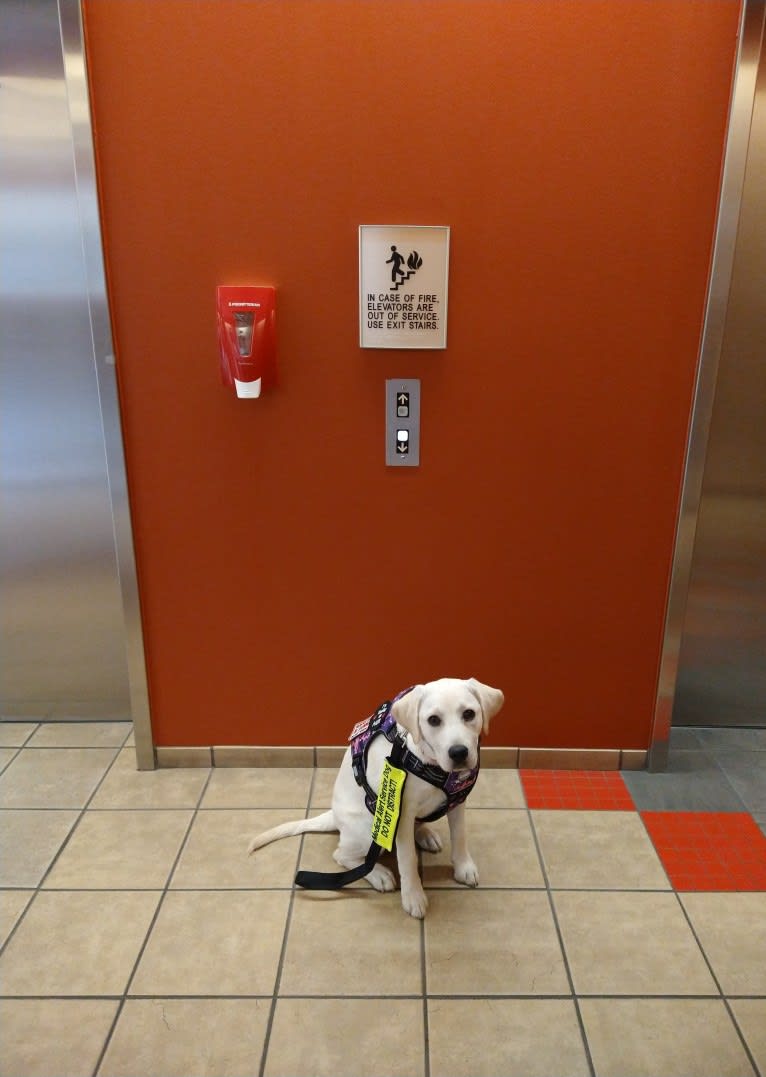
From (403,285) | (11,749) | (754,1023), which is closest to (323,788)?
(11,749)

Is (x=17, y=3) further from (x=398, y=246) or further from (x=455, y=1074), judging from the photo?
(x=455, y=1074)

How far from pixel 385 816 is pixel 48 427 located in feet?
6.01

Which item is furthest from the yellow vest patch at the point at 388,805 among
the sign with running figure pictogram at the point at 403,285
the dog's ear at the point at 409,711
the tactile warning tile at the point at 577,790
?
the sign with running figure pictogram at the point at 403,285

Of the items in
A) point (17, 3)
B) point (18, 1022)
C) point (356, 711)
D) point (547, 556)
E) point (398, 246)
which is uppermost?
point (17, 3)

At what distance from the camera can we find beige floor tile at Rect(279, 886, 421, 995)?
1780 mm

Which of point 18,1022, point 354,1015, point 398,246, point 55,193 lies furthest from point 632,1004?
point 55,193

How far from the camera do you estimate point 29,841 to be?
228 cm

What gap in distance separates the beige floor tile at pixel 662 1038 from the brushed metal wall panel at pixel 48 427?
208 centimetres

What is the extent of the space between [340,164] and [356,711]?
1.80m

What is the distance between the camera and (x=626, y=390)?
7.36ft

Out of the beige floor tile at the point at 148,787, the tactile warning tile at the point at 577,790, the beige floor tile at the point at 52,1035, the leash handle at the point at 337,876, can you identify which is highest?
the leash handle at the point at 337,876

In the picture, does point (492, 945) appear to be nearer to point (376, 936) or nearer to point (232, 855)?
point (376, 936)

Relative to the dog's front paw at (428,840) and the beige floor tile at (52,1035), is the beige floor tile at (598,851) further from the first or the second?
the beige floor tile at (52,1035)

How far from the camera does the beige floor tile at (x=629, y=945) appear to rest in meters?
1.79
